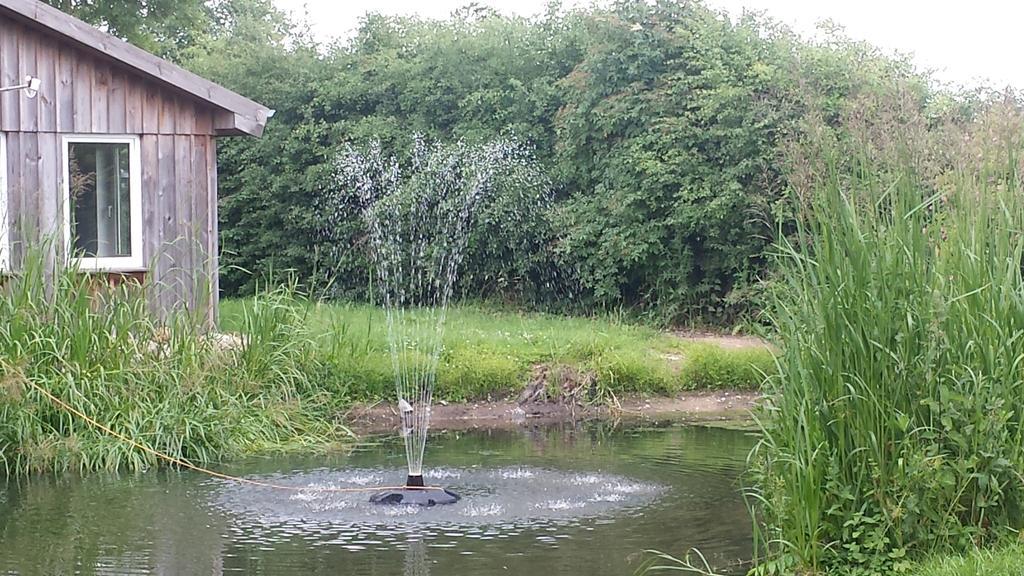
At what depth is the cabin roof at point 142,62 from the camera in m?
11.3

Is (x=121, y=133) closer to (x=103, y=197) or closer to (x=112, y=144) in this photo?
(x=112, y=144)

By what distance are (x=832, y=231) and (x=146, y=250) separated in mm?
7961

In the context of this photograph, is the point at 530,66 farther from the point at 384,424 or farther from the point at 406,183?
the point at 384,424

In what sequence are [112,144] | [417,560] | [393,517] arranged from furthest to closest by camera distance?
[112,144] < [393,517] < [417,560]

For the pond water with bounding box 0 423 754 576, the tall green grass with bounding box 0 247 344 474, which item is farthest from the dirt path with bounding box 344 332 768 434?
the pond water with bounding box 0 423 754 576

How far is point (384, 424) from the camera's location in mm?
11242

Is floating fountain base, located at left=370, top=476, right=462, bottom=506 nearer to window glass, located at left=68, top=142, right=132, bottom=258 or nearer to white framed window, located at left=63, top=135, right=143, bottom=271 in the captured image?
white framed window, located at left=63, top=135, right=143, bottom=271

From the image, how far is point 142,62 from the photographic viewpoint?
11734 mm

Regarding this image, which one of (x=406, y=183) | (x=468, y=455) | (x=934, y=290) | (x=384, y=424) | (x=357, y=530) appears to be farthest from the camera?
(x=406, y=183)

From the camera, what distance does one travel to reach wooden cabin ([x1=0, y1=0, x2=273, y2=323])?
11508mm

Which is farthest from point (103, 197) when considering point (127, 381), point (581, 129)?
point (581, 129)

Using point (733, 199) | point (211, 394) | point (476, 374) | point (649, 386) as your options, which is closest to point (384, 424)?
point (476, 374)

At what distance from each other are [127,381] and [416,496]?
280 cm

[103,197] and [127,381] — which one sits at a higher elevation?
[103,197]
